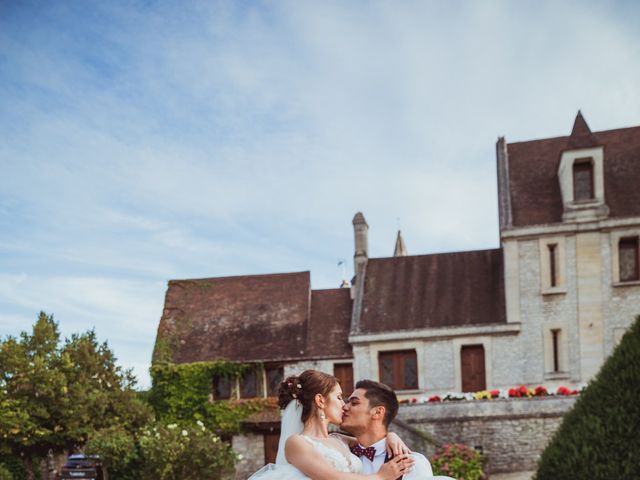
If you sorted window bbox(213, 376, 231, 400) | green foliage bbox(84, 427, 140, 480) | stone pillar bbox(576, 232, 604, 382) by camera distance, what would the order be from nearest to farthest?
green foliage bbox(84, 427, 140, 480) → stone pillar bbox(576, 232, 604, 382) → window bbox(213, 376, 231, 400)

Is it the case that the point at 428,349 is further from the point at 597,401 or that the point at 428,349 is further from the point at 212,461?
the point at 597,401

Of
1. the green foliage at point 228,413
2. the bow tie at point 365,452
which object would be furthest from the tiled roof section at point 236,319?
the bow tie at point 365,452

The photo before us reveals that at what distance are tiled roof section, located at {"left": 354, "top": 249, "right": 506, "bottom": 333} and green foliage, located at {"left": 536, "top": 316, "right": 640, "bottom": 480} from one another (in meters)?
18.3

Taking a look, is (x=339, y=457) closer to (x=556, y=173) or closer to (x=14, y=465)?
(x=14, y=465)

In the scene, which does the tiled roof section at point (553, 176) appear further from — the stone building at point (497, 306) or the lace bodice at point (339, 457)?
the lace bodice at point (339, 457)

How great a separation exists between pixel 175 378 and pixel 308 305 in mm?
6209

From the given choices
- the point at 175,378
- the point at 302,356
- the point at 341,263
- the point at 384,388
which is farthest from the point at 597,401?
the point at 341,263

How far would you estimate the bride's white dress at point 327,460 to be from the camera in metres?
4.63

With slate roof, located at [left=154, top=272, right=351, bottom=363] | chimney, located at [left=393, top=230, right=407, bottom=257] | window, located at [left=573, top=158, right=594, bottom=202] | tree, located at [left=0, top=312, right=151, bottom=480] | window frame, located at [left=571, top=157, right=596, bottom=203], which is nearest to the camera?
tree, located at [left=0, top=312, right=151, bottom=480]

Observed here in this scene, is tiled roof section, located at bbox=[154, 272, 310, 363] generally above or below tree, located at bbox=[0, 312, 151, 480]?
above

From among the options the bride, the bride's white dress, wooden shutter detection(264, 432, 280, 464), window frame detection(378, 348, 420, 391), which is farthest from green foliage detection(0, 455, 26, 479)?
the bride's white dress

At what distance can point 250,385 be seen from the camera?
2817 cm

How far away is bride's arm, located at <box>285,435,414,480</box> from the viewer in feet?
14.6

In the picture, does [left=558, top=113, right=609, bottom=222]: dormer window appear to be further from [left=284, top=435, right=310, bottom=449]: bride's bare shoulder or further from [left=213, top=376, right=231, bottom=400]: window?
[left=284, top=435, right=310, bottom=449]: bride's bare shoulder
